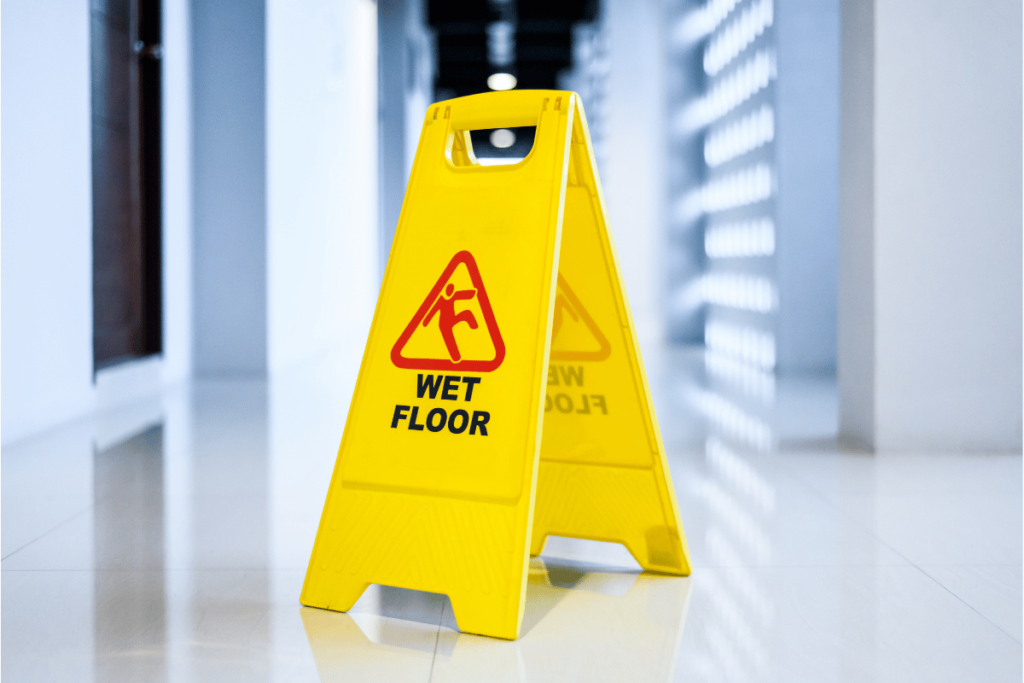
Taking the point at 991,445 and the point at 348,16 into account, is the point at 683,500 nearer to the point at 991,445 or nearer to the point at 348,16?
the point at 991,445

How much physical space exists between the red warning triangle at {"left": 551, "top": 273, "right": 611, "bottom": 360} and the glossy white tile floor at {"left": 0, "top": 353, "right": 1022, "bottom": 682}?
449 millimetres

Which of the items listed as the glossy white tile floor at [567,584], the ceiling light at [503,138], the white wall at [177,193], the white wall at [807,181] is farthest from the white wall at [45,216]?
the ceiling light at [503,138]

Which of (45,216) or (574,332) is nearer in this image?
(574,332)

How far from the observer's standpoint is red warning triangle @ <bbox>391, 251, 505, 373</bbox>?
1513 millimetres

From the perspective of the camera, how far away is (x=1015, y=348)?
2.88 m

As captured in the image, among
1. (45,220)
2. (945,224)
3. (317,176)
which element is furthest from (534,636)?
(317,176)

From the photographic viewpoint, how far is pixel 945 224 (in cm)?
288

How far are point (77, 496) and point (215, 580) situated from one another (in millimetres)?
910

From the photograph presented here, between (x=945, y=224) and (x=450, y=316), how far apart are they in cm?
208

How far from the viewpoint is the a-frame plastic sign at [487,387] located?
1448 millimetres

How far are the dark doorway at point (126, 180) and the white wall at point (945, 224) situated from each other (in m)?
3.36

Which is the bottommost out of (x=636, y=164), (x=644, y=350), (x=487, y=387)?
(x=644, y=350)

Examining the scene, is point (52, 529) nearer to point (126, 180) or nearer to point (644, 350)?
point (126, 180)

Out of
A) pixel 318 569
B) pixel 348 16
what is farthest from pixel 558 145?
pixel 348 16
